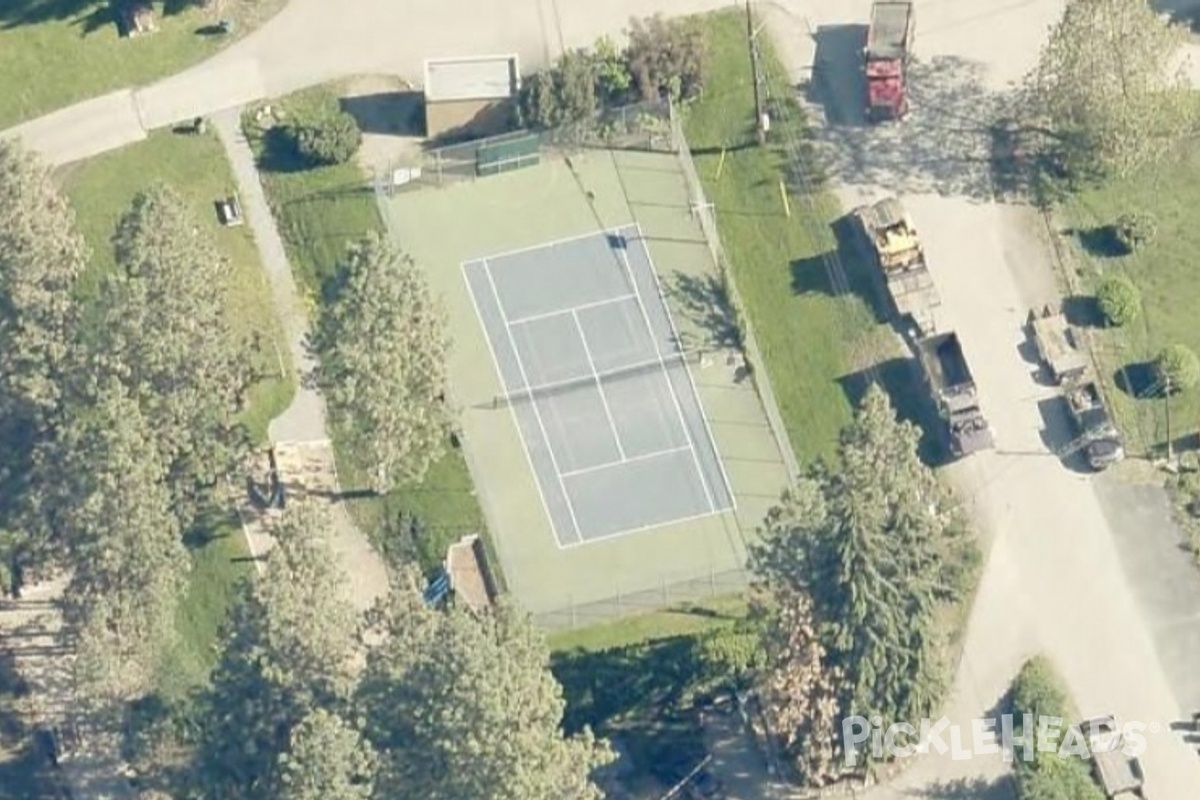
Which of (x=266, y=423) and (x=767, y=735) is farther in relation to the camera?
(x=266, y=423)

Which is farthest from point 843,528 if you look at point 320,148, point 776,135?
point 320,148

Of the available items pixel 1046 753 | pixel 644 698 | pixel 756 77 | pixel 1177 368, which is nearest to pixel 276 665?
pixel 644 698

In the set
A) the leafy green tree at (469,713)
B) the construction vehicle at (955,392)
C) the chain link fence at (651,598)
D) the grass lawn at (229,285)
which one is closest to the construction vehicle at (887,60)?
the construction vehicle at (955,392)

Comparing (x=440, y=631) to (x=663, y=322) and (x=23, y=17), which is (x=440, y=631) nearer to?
(x=663, y=322)

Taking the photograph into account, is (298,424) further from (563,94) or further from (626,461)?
(563,94)

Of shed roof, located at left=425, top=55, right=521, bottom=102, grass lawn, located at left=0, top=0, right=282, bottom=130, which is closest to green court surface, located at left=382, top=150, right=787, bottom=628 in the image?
shed roof, located at left=425, top=55, right=521, bottom=102

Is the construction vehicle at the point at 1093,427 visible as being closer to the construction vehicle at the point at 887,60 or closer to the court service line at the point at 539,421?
the construction vehicle at the point at 887,60
